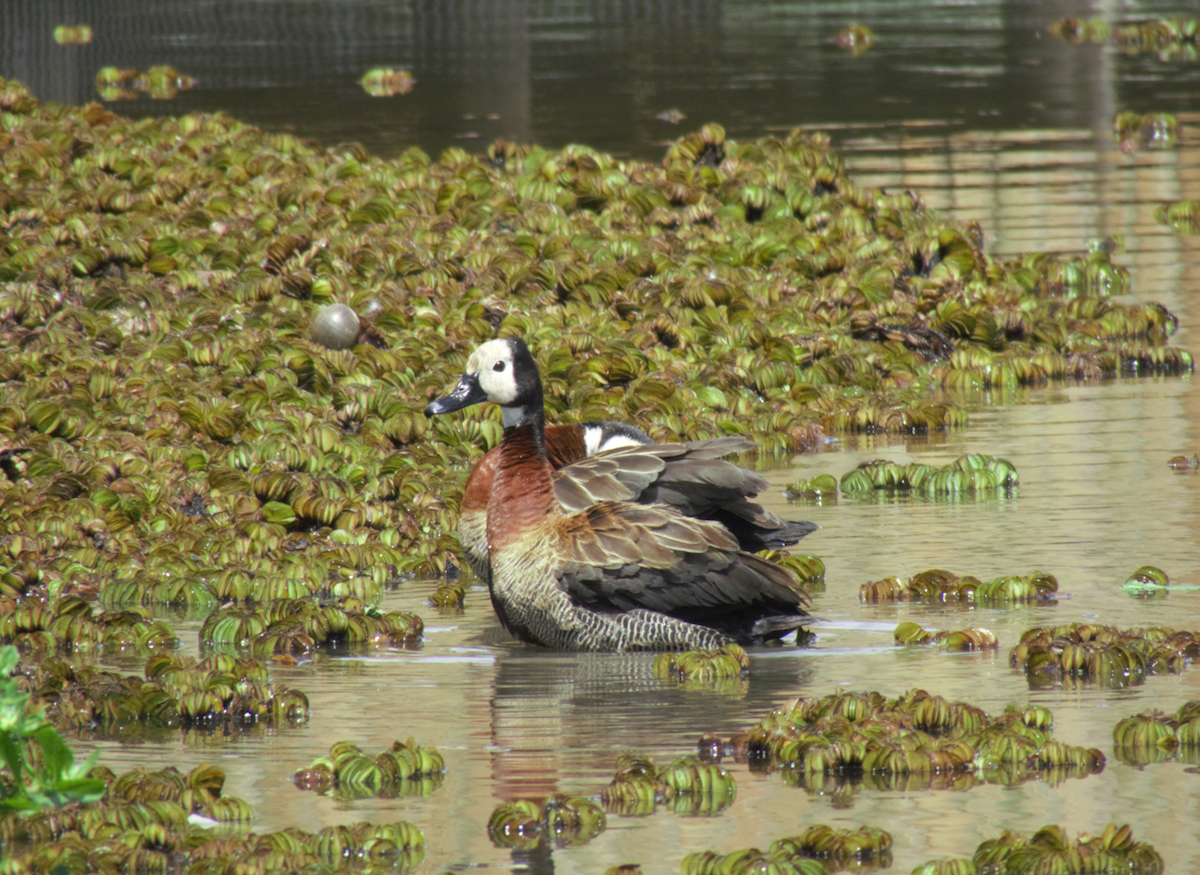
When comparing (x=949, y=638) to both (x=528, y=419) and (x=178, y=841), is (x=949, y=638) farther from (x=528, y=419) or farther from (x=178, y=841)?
(x=178, y=841)

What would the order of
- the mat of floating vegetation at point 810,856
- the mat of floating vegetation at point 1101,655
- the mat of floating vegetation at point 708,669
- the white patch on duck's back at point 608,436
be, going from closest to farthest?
the mat of floating vegetation at point 810,856, the mat of floating vegetation at point 1101,655, the mat of floating vegetation at point 708,669, the white patch on duck's back at point 608,436

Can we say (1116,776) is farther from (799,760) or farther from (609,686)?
(609,686)

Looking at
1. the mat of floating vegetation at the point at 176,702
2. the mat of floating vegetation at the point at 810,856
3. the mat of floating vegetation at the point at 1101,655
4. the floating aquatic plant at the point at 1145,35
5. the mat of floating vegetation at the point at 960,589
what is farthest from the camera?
the floating aquatic plant at the point at 1145,35

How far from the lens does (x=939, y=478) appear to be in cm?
1103

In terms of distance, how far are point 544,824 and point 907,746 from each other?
1409 millimetres

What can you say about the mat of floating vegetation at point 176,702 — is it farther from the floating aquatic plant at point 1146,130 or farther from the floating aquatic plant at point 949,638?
the floating aquatic plant at point 1146,130

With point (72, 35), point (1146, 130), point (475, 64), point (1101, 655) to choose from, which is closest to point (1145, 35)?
point (1146, 130)

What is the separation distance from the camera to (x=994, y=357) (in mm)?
13781

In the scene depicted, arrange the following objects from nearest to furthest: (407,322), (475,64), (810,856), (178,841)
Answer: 1. (810,856)
2. (178,841)
3. (407,322)
4. (475,64)

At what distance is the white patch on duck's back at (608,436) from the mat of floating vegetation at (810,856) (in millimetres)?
4362

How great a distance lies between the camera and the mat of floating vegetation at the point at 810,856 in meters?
5.80

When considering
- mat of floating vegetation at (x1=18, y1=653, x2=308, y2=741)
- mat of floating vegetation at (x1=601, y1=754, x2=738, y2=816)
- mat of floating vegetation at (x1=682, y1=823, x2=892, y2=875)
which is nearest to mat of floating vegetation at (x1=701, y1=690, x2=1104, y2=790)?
mat of floating vegetation at (x1=601, y1=754, x2=738, y2=816)

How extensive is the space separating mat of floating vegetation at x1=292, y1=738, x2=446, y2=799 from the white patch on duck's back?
11.8 feet

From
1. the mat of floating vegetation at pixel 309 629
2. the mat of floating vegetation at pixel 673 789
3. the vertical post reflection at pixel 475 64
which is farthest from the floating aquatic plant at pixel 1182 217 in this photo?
the mat of floating vegetation at pixel 673 789
